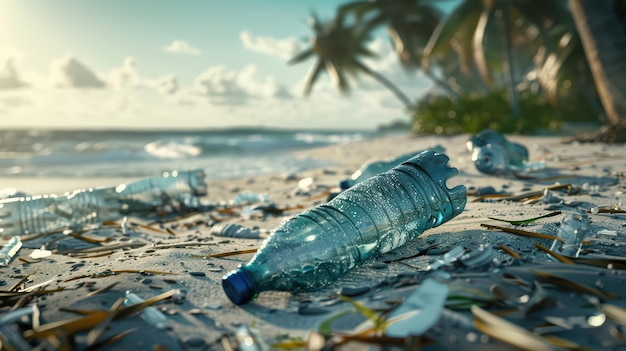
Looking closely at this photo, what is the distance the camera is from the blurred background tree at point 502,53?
28.3ft

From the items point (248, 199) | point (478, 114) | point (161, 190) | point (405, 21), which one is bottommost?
point (248, 199)

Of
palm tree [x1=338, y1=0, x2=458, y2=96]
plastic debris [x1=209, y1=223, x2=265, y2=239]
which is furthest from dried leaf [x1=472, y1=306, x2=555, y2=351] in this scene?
palm tree [x1=338, y1=0, x2=458, y2=96]

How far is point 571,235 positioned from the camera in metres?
1.82

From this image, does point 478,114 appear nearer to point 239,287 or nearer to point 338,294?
point 338,294

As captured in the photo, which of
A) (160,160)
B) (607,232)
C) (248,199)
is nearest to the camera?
(607,232)

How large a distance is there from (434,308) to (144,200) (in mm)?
3433

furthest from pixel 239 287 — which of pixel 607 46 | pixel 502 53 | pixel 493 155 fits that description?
pixel 502 53

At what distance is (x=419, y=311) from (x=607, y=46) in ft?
29.8

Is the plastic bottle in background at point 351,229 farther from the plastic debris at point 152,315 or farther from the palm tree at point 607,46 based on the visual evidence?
the palm tree at point 607,46

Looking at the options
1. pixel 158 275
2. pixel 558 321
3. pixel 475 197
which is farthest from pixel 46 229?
pixel 558 321

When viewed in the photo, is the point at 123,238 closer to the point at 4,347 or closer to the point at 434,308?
the point at 4,347

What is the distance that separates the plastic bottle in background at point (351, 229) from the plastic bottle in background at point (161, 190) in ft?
8.33

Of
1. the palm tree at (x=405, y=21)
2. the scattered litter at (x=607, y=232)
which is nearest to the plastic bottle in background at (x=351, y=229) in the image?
the scattered litter at (x=607, y=232)

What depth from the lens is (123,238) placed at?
10.0 feet
